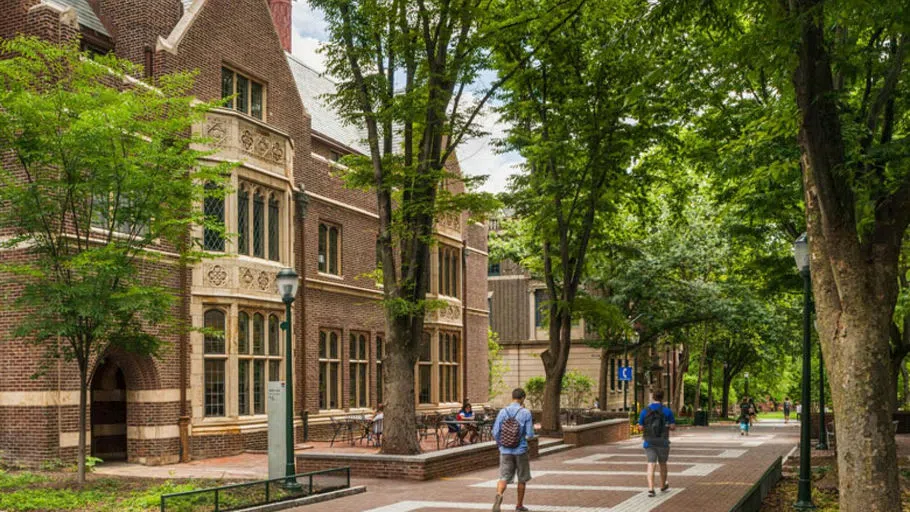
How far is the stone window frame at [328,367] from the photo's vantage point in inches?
1107

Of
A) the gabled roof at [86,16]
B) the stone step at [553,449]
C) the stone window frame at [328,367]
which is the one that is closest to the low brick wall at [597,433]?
the stone step at [553,449]

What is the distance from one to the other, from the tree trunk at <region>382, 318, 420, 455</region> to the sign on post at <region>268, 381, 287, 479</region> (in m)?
2.92

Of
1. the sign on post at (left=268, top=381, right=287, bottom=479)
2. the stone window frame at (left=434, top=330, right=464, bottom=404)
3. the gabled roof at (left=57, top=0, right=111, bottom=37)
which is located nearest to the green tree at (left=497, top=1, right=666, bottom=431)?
the stone window frame at (left=434, top=330, right=464, bottom=404)

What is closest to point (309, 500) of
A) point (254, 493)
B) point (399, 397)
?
point (254, 493)

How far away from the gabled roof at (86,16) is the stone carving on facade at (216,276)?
573cm

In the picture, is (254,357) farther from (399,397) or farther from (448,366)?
(448,366)

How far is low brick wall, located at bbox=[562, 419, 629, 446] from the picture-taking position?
1104 inches

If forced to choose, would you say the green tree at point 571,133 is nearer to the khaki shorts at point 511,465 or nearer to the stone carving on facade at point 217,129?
the stone carving on facade at point 217,129

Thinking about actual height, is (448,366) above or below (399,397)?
below

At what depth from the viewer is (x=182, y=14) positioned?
2314cm

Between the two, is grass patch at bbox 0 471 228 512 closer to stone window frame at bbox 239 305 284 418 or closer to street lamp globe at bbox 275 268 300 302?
street lamp globe at bbox 275 268 300 302

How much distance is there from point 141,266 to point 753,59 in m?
14.1

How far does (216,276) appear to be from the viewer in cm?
2217

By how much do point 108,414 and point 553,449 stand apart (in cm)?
1143
